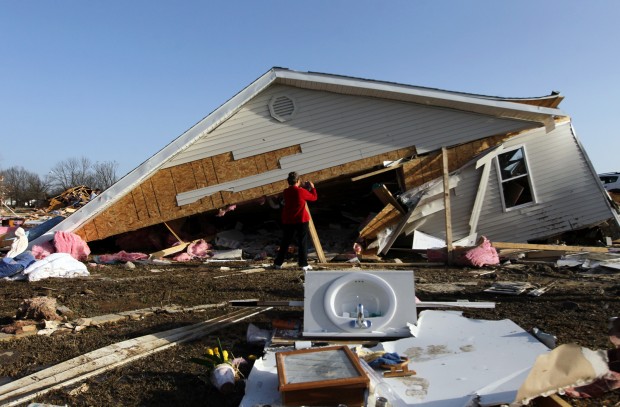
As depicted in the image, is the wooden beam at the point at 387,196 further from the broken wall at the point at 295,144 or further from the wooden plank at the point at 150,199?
the wooden plank at the point at 150,199

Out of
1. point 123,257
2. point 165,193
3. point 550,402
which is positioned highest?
point 165,193

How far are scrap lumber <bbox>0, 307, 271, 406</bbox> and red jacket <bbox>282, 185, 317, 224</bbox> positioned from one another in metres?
3.77

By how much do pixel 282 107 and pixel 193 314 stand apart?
7129mm

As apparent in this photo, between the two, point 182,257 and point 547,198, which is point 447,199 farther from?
point 182,257

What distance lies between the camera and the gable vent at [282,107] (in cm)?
1182

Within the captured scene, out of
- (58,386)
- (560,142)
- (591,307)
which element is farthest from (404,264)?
(58,386)

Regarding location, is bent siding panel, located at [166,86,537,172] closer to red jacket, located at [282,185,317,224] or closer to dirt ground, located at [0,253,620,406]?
red jacket, located at [282,185,317,224]

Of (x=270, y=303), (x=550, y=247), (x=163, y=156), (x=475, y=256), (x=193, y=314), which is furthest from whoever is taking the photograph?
(x=163, y=156)

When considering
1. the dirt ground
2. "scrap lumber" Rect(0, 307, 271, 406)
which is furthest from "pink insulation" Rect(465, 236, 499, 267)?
"scrap lumber" Rect(0, 307, 271, 406)

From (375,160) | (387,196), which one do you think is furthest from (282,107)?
(387,196)

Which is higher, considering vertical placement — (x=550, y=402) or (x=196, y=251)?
(x=196, y=251)

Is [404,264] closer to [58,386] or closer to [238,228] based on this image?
[238,228]

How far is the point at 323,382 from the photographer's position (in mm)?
3014

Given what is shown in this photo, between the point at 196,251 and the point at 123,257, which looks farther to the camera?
the point at 196,251
